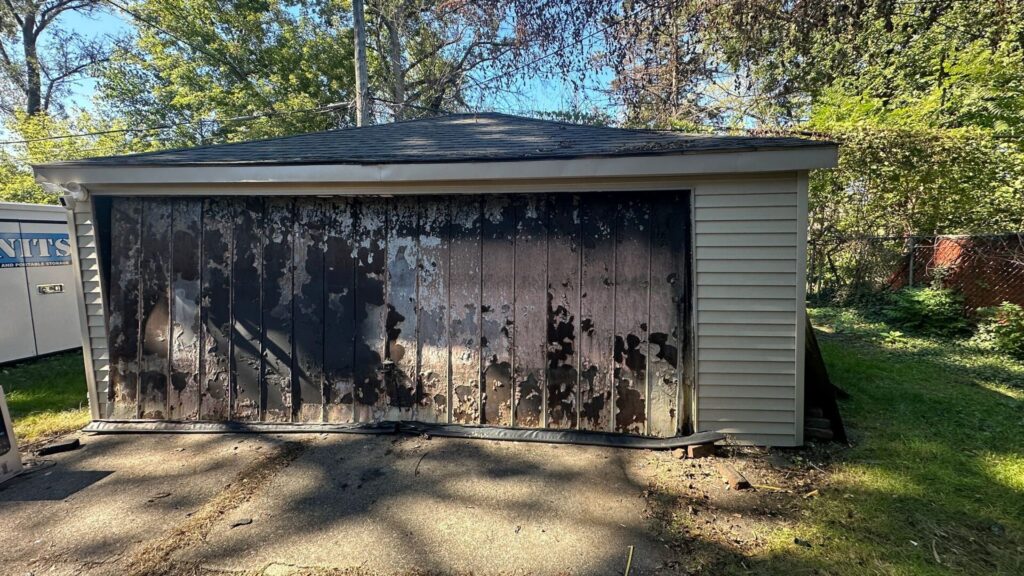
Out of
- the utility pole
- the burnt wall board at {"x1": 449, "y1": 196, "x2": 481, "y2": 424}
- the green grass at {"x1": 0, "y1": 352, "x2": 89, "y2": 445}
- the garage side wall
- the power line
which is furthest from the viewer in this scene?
Answer: the power line

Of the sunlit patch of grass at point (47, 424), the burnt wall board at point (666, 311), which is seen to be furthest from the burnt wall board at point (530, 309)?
the sunlit patch of grass at point (47, 424)

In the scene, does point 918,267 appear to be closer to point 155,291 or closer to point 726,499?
point 726,499

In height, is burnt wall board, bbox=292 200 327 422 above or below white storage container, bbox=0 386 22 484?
above

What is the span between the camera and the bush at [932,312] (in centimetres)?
609

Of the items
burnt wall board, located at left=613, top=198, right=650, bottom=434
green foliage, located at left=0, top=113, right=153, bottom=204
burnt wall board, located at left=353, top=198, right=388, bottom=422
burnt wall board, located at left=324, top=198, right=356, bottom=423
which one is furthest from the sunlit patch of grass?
green foliage, located at left=0, top=113, right=153, bottom=204

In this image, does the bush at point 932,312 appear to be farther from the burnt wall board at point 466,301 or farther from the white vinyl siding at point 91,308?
the white vinyl siding at point 91,308

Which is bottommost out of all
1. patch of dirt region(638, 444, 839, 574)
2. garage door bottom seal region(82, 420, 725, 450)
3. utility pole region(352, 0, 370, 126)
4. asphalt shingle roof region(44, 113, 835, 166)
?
patch of dirt region(638, 444, 839, 574)

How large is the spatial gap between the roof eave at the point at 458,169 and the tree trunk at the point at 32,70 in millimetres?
19207

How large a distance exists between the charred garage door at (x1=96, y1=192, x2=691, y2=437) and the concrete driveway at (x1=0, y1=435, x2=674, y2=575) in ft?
1.07

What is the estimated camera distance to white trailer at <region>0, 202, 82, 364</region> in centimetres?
526

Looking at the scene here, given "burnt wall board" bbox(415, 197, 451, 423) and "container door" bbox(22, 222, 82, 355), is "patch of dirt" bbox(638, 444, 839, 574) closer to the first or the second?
"burnt wall board" bbox(415, 197, 451, 423)

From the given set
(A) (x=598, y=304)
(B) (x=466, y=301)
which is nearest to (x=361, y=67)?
(B) (x=466, y=301)

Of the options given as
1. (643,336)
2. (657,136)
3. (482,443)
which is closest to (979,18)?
(657,136)

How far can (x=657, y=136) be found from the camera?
3.66 m
